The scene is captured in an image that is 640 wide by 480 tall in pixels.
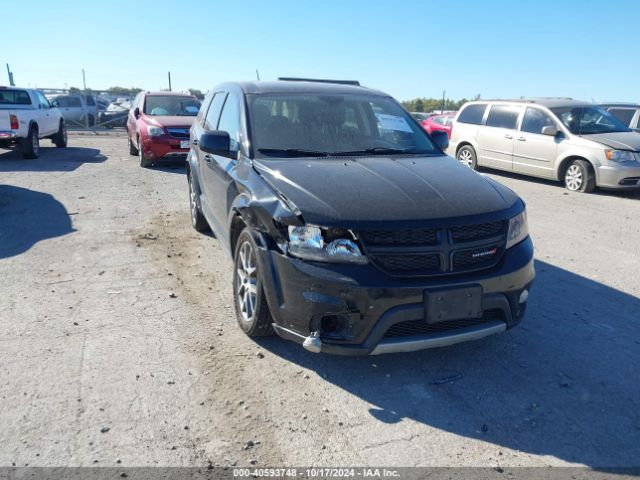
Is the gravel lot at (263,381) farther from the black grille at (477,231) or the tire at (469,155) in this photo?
the tire at (469,155)

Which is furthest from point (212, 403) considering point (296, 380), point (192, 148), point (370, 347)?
point (192, 148)

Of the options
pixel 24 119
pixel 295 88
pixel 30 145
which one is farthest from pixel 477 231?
pixel 30 145

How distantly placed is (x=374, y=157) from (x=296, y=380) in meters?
1.87

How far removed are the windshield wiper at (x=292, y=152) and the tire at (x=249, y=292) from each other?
70cm

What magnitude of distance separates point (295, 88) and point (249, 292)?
2.09 m

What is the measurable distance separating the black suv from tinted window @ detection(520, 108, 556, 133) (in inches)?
308

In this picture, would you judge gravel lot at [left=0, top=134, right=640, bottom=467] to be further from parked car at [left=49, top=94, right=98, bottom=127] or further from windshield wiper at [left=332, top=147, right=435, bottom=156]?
parked car at [left=49, top=94, right=98, bottom=127]

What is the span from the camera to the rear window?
12945 millimetres

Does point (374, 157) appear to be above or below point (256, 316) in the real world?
above

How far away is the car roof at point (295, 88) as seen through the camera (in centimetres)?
470

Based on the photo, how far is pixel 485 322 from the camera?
3.34 meters

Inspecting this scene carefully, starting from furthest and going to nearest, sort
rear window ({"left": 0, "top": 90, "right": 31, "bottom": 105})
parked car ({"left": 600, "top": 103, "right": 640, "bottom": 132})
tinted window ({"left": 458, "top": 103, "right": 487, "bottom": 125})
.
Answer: parked car ({"left": 600, "top": 103, "right": 640, "bottom": 132}) → rear window ({"left": 0, "top": 90, "right": 31, "bottom": 105}) → tinted window ({"left": 458, "top": 103, "right": 487, "bottom": 125})

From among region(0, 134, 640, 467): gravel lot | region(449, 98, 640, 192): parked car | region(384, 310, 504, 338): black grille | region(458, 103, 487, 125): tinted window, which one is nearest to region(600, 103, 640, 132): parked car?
region(449, 98, 640, 192): parked car

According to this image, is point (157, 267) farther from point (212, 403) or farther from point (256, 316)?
point (212, 403)
